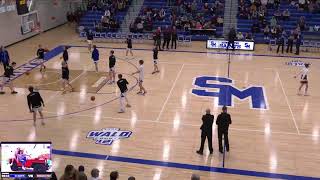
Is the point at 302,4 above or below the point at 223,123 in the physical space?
above

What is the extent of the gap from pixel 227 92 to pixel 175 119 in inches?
165

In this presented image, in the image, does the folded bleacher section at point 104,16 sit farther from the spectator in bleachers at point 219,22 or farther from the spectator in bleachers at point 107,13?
the spectator in bleachers at point 219,22

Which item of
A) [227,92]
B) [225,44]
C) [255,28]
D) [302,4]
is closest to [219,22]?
[255,28]

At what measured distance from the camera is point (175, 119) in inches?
602

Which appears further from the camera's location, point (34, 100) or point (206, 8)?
point (206, 8)

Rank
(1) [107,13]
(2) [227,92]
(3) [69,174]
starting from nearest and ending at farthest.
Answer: (3) [69,174] → (2) [227,92] → (1) [107,13]

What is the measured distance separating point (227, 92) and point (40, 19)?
19795 mm

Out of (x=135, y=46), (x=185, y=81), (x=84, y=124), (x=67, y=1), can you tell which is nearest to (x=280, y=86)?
(x=185, y=81)

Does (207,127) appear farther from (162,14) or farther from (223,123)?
(162,14)

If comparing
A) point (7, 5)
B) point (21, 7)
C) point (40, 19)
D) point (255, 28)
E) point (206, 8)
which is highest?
point (7, 5)

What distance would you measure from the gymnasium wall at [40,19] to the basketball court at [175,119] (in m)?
3.78

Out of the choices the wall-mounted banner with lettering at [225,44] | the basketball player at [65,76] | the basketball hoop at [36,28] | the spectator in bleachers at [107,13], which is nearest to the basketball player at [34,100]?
the basketball player at [65,76]

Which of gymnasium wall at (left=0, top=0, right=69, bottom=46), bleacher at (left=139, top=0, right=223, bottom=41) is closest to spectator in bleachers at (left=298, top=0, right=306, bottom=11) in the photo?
bleacher at (left=139, top=0, right=223, bottom=41)

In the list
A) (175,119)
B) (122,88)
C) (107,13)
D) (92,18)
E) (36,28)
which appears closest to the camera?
→ (122,88)
